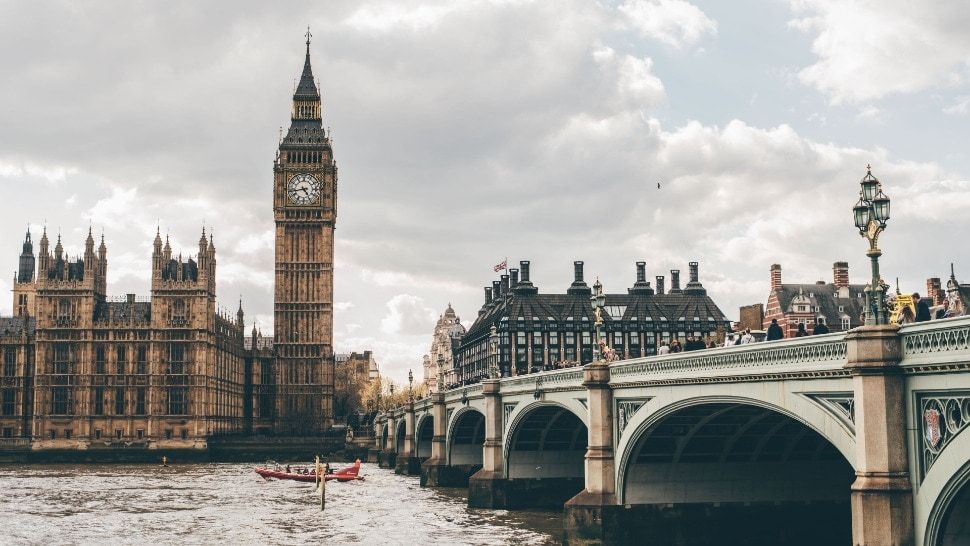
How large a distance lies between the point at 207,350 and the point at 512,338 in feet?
121

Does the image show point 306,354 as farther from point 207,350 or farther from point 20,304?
point 20,304

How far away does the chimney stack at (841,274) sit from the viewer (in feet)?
321

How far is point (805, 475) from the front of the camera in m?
38.9

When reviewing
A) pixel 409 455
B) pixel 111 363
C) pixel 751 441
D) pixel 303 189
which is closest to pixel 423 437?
pixel 409 455

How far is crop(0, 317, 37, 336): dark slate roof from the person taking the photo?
138m

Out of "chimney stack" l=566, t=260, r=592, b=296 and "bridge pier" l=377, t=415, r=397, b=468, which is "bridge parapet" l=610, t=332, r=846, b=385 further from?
"chimney stack" l=566, t=260, r=592, b=296

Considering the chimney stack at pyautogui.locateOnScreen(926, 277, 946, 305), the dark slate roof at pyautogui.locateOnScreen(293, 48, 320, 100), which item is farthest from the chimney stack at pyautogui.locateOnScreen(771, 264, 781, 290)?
the dark slate roof at pyautogui.locateOnScreen(293, 48, 320, 100)

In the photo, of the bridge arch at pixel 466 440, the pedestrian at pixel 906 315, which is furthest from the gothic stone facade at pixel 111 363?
the pedestrian at pixel 906 315

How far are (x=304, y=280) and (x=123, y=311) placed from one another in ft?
80.9

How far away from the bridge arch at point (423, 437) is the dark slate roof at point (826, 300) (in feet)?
100.0

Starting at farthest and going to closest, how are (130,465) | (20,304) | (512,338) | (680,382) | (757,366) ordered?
1. (20,304)
2. (512,338)
3. (130,465)
4. (680,382)
5. (757,366)

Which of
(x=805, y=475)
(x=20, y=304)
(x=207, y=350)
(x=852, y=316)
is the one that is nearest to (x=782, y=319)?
(x=852, y=316)

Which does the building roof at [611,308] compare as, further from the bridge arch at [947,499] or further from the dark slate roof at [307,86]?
the bridge arch at [947,499]

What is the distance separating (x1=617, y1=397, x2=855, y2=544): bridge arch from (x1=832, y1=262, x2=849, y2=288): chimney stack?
61.4m
